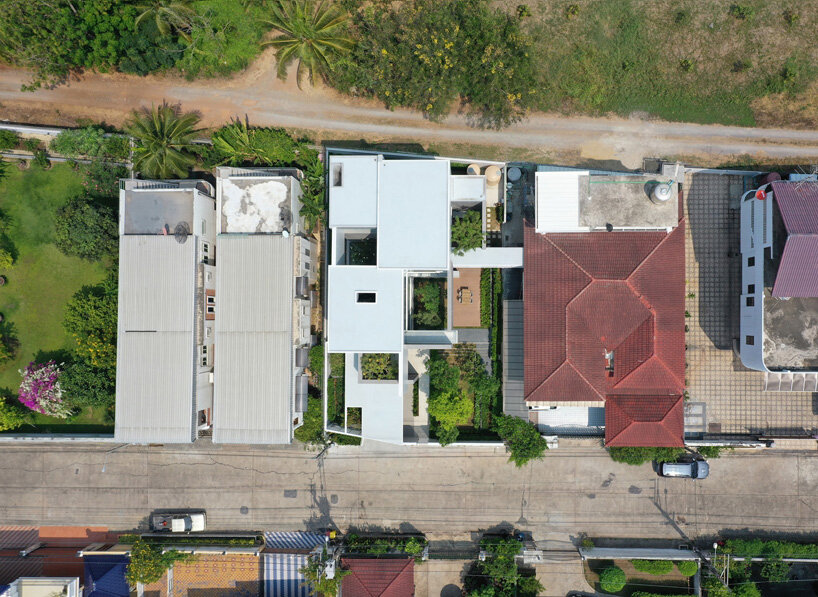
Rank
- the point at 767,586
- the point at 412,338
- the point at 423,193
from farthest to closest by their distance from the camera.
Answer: the point at 767,586 → the point at 412,338 → the point at 423,193

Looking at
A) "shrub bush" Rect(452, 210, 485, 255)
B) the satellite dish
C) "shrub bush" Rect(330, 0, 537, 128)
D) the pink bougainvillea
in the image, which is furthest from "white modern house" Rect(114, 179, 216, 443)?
"shrub bush" Rect(452, 210, 485, 255)

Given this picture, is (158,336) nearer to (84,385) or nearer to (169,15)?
(84,385)

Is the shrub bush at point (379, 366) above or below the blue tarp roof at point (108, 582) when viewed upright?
above

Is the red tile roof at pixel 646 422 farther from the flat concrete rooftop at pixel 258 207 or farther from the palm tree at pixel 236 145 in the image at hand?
the palm tree at pixel 236 145

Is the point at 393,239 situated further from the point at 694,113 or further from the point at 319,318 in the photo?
the point at 694,113

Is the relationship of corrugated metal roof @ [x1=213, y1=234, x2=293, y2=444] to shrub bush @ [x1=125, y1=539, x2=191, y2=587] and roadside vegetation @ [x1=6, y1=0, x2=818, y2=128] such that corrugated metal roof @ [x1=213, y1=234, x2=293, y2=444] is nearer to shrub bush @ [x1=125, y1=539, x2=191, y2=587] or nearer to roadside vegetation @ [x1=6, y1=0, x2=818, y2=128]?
shrub bush @ [x1=125, y1=539, x2=191, y2=587]

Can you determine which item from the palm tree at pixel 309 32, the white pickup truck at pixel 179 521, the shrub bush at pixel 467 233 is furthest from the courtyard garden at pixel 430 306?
the white pickup truck at pixel 179 521

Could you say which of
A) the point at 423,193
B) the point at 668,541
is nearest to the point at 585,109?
the point at 423,193
